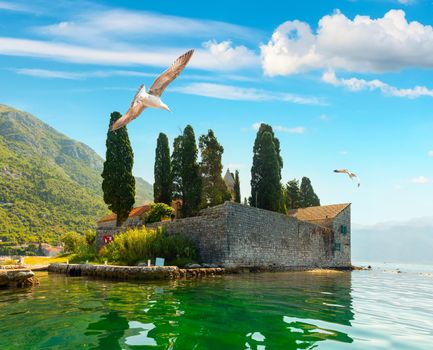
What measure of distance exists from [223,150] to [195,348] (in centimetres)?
3480

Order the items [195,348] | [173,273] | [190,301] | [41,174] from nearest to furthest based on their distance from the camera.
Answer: [195,348], [190,301], [173,273], [41,174]

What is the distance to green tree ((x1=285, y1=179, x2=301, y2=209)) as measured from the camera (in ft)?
178

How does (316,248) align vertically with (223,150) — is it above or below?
below

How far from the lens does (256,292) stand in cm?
1497

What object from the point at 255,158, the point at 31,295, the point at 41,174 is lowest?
the point at 31,295

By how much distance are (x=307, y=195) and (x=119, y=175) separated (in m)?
28.5

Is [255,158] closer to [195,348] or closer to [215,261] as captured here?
[215,261]

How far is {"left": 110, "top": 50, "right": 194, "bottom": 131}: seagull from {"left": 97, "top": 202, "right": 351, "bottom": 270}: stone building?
16.8m

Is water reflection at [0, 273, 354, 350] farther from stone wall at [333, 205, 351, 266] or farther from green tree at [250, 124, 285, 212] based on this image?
stone wall at [333, 205, 351, 266]

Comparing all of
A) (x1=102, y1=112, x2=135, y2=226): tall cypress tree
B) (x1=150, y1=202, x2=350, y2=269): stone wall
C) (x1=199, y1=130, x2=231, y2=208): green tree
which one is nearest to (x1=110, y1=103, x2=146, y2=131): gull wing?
(x1=150, y1=202, x2=350, y2=269): stone wall

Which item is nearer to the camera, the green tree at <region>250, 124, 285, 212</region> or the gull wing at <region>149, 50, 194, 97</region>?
the gull wing at <region>149, 50, 194, 97</region>

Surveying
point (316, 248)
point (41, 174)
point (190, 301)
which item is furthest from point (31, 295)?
point (41, 174)

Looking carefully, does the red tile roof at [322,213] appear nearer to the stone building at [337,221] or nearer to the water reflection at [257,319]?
the stone building at [337,221]

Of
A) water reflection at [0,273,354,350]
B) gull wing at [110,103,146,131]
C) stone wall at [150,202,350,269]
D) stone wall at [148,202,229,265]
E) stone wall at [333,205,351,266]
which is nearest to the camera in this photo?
water reflection at [0,273,354,350]
